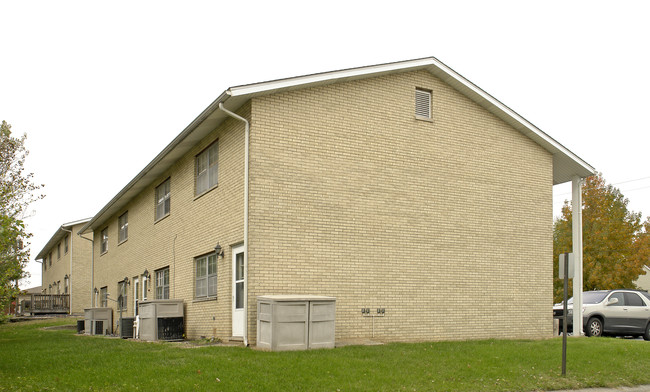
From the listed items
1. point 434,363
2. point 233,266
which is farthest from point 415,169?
point 434,363

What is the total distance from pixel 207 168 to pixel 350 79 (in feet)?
16.0

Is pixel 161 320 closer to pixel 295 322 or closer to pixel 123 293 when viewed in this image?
pixel 295 322

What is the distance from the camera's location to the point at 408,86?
1675 cm

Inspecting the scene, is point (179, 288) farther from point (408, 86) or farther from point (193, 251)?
point (408, 86)

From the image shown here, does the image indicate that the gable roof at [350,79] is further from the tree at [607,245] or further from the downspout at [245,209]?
the tree at [607,245]

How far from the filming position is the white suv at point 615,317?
19766 millimetres

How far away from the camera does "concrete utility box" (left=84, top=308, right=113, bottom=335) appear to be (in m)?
25.3

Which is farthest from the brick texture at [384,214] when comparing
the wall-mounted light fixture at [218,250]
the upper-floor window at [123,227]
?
the upper-floor window at [123,227]

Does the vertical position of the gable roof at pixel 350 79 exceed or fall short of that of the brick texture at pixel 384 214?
it exceeds it

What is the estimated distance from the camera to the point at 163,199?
22031mm

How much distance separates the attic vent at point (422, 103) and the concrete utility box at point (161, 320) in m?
8.63

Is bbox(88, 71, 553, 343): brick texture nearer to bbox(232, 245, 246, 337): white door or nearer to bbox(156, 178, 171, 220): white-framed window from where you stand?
bbox(232, 245, 246, 337): white door

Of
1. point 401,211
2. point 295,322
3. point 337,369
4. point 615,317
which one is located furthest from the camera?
point 615,317

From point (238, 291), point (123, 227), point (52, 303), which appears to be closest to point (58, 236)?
point (52, 303)
